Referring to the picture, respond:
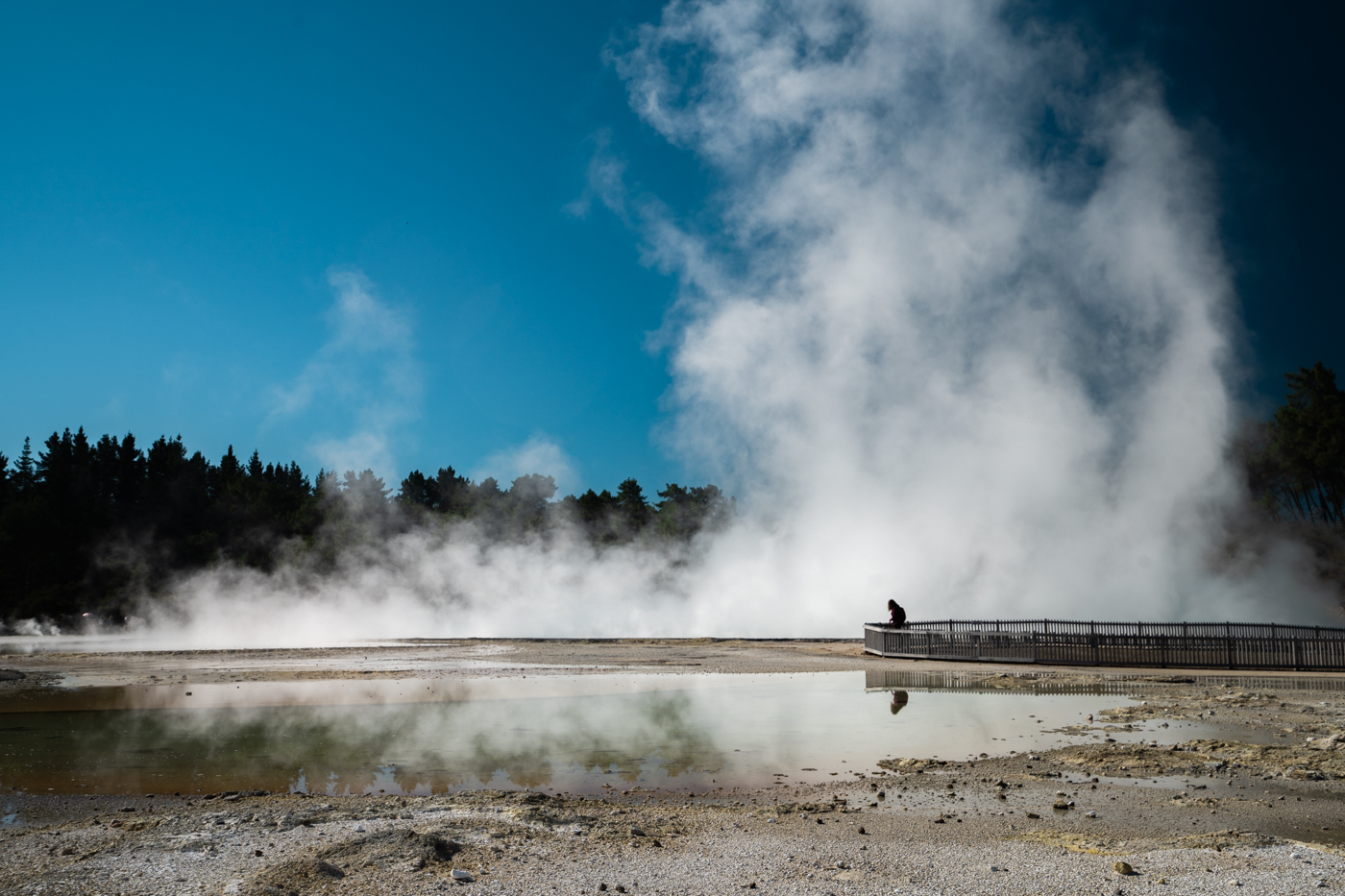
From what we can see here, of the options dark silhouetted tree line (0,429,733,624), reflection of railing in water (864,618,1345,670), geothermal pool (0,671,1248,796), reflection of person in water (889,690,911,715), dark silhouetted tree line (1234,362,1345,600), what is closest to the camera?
geothermal pool (0,671,1248,796)

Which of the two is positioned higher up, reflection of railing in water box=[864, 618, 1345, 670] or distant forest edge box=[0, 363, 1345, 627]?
distant forest edge box=[0, 363, 1345, 627]

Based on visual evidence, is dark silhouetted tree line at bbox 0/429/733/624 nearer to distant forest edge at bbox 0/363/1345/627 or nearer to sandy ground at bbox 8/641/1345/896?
distant forest edge at bbox 0/363/1345/627

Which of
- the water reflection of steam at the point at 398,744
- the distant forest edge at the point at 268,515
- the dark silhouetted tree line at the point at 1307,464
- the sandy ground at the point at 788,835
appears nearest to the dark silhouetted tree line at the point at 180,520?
the distant forest edge at the point at 268,515

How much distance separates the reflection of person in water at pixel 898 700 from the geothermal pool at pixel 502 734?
7 cm

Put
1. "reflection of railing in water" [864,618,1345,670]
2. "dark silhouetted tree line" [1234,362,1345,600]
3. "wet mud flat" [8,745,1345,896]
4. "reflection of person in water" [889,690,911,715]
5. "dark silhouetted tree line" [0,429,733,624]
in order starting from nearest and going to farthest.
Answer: "wet mud flat" [8,745,1345,896] < "reflection of person in water" [889,690,911,715] < "reflection of railing in water" [864,618,1345,670] < "dark silhouetted tree line" [1234,362,1345,600] < "dark silhouetted tree line" [0,429,733,624]

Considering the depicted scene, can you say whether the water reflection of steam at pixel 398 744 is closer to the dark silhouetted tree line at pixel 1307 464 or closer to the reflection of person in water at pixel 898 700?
the reflection of person in water at pixel 898 700

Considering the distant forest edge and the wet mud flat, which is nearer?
the wet mud flat

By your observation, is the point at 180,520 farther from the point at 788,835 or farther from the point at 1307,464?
the point at 1307,464

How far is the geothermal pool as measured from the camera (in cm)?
1130

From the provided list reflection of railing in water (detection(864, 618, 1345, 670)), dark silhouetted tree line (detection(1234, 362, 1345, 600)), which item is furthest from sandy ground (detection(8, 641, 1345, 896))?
dark silhouetted tree line (detection(1234, 362, 1345, 600))

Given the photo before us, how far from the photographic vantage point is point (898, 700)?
1983 centimetres

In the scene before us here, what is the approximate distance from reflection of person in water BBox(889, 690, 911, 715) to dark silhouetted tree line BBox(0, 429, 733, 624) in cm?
5908

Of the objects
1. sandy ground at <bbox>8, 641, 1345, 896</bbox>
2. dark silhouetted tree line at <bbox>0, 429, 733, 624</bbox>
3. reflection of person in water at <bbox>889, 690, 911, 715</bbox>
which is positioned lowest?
reflection of person in water at <bbox>889, 690, 911, 715</bbox>

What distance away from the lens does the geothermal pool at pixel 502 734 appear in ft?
37.1
